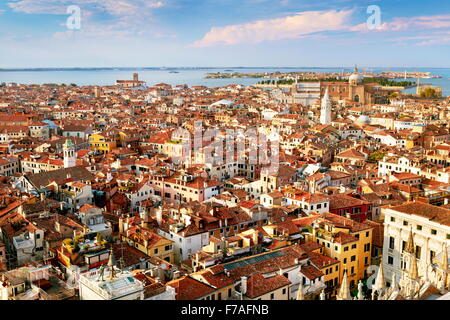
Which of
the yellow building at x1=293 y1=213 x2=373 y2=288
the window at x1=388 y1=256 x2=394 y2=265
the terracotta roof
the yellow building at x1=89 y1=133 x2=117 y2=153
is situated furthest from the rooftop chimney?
the yellow building at x1=89 y1=133 x2=117 y2=153

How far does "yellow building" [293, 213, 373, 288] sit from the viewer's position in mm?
5832

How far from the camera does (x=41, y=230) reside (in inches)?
229

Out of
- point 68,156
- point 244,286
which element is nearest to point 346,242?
point 244,286

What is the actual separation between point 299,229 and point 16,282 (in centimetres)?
370

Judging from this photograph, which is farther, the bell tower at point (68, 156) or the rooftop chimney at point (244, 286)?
the bell tower at point (68, 156)

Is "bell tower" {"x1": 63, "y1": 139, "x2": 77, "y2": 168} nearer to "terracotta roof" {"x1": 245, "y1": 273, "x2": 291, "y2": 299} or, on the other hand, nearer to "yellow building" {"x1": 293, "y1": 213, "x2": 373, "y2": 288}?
"yellow building" {"x1": 293, "y1": 213, "x2": 373, "y2": 288}

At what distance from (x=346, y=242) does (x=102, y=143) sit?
10.7 metres

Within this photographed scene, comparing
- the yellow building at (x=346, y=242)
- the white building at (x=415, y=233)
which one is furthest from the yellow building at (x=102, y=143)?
the white building at (x=415, y=233)

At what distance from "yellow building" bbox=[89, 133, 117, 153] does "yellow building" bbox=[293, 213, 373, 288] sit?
9.76 m

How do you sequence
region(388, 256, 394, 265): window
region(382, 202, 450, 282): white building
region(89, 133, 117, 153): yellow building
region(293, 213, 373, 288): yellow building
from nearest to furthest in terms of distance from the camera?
region(382, 202, 450, 282): white building, region(293, 213, 373, 288): yellow building, region(388, 256, 394, 265): window, region(89, 133, 117, 153): yellow building

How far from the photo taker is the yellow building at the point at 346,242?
5832 mm

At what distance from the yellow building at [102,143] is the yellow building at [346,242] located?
976cm

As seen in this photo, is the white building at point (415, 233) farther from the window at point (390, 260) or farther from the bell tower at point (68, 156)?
the bell tower at point (68, 156)

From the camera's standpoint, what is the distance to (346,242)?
5840 mm
